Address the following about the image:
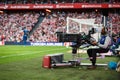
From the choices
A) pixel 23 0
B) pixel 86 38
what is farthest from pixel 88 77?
pixel 23 0

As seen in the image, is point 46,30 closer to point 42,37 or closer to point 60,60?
point 42,37

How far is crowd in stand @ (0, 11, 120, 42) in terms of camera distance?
45.3 metres

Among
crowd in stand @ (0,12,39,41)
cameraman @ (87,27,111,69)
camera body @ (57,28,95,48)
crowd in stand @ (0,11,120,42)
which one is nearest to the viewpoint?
camera body @ (57,28,95,48)

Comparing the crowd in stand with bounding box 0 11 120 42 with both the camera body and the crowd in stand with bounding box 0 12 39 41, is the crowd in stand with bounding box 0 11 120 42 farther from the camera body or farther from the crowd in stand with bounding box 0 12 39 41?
the camera body

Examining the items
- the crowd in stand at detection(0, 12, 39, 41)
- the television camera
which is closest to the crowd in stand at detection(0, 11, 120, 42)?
the crowd in stand at detection(0, 12, 39, 41)

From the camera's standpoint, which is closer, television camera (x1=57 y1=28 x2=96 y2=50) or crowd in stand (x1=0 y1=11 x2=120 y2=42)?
television camera (x1=57 y1=28 x2=96 y2=50)

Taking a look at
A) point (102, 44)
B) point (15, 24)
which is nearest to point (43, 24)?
point (15, 24)

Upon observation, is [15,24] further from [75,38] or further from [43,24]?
[75,38]

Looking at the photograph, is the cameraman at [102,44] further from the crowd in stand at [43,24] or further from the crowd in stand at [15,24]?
the crowd in stand at [15,24]

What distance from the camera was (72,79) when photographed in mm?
10641

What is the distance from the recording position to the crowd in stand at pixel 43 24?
4531 centimetres

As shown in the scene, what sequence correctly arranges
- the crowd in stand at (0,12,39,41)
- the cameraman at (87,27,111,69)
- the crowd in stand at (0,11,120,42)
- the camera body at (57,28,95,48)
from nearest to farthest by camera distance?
the camera body at (57,28,95,48) → the cameraman at (87,27,111,69) → the crowd in stand at (0,11,120,42) → the crowd in stand at (0,12,39,41)

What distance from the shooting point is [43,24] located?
4719cm

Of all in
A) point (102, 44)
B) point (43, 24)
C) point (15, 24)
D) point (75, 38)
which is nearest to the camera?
point (75, 38)
